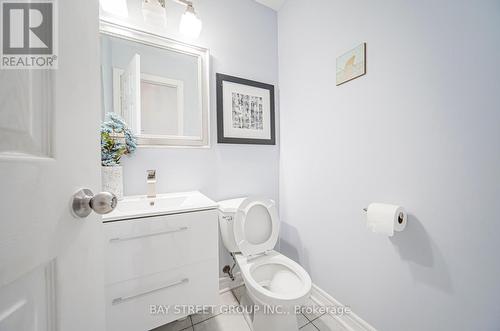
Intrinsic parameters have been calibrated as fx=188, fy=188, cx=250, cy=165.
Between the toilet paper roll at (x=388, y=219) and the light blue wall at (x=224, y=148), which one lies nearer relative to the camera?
the toilet paper roll at (x=388, y=219)

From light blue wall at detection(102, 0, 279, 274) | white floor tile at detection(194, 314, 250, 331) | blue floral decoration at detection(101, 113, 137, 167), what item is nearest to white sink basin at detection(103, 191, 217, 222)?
light blue wall at detection(102, 0, 279, 274)

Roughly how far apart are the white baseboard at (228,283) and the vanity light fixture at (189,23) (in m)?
1.82

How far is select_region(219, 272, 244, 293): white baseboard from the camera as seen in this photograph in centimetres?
147

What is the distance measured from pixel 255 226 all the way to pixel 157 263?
2.09 feet

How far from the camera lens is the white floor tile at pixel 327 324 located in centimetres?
116

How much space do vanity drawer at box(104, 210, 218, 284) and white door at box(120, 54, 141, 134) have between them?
66 centimetres

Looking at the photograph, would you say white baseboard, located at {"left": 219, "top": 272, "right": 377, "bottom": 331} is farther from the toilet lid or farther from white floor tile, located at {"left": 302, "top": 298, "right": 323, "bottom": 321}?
the toilet lid

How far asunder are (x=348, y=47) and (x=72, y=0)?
1.27 metres

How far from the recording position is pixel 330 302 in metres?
1.27

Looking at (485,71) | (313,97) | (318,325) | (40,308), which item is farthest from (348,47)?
(318,325)

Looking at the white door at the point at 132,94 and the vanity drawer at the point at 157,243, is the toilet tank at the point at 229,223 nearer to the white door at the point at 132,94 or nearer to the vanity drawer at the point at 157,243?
the vanity drawer at the point at 157,243

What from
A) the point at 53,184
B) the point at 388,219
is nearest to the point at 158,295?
the point at 53,184

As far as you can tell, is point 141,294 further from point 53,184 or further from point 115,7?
point 115,7

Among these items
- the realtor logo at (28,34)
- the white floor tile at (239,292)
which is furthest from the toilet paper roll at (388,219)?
the realtor logo at (28,34)
